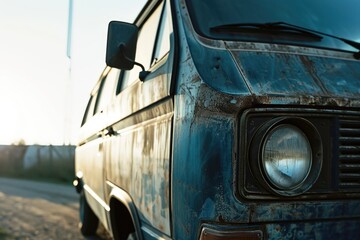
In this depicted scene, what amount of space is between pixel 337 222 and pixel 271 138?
A: 0.45m

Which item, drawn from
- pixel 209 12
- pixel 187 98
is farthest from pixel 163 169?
pixel 209 12

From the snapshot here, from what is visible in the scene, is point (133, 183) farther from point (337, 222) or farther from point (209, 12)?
point (337, 222)

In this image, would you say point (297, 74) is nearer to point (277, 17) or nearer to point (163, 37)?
point (277, 17)

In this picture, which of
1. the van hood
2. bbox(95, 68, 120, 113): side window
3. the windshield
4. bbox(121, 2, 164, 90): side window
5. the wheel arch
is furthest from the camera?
bbox(95, 68, 120, 113): side window

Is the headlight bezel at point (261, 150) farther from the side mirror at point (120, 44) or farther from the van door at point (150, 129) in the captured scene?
the side mirror at point (120, 44)

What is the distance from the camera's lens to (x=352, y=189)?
5.88ft

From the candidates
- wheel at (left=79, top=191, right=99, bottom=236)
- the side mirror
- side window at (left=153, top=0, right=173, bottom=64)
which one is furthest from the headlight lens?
wheel at (left=79, top=191, right=99, bottom=236)

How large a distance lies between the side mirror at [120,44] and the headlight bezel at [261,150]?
42.2 inches

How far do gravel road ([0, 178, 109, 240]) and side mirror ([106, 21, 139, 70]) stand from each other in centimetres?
406

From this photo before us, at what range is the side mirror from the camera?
97.3 inches

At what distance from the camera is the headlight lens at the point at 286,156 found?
5.54 ft

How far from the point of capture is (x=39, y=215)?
25.2 ft

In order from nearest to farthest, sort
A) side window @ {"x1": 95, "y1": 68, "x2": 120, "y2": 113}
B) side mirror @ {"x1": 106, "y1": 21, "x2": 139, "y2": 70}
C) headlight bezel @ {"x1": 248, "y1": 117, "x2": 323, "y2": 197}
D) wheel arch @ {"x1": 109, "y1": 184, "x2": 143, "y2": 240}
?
headlight bezel @ {"x1": 248, "y1": 117, "x2": 323, "y2": 197} < side mirror @ {"x1": 106, "y1": 21, "x2": 139, "y2": 70} < wheel arch @ {"x1": 109, "y1": 184, "x2": 143, "y2": 240} < side window @ {"x1": 95, "y1": 68, "x2": 120, "y2": 113}

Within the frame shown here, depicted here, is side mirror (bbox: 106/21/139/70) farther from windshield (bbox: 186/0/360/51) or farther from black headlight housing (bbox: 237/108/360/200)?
black headlight housing (bbox: 237/108/360/200)
